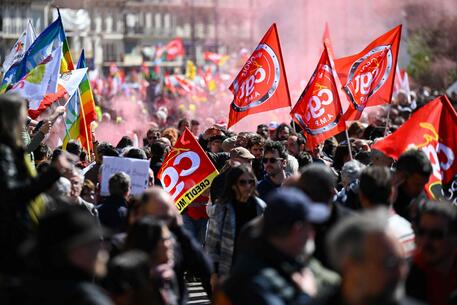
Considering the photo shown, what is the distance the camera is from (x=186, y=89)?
3597 centimetres

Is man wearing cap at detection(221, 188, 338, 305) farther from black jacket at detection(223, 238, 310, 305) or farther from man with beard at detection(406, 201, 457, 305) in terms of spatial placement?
man with beard at detection(406, 201, 457, 305)

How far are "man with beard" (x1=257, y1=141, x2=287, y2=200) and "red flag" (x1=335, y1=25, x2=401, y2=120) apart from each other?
3.41 meters

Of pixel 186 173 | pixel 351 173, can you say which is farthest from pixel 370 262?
pixel 186 173

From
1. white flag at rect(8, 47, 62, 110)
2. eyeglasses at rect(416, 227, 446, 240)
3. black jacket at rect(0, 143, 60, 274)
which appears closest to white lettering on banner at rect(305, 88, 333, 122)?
white flag at rect(8, 47, 62, 110)

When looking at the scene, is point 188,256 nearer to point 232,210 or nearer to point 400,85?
point 232,210

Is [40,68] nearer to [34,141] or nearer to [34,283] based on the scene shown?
[34,141]

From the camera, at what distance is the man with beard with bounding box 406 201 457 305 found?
6148mm

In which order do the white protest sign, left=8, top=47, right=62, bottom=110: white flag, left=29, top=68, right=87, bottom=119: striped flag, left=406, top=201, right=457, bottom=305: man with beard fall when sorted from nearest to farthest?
left=406, top=201, right=457, bottom=305: man with beard < the white protest sign < left=8, top=47, right=62, bottom=110: white flag < left=29, top=68, right=87, bottom=119: striped flag

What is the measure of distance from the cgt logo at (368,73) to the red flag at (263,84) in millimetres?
756

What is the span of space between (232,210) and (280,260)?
3.04m

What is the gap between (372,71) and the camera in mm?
14078

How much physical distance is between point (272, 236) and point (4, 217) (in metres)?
1.64

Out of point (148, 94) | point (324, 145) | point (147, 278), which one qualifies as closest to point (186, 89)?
point (148, 94)

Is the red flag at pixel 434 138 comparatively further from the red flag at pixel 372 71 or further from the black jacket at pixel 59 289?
the black jacket at pixel 59 289
